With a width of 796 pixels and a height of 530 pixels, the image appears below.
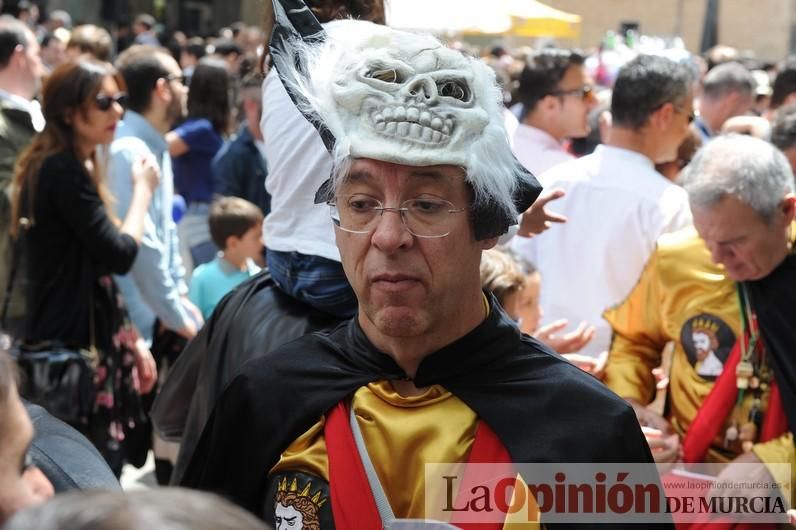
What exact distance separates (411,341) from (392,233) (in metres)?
0.23

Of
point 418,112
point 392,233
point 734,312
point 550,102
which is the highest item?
point 418,112

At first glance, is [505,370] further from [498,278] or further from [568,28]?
[568,28]

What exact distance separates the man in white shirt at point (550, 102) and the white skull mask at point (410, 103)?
3.79m

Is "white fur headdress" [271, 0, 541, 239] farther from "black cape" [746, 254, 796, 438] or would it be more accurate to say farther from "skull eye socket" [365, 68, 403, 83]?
"black cape" [746, 254, 796, 438]

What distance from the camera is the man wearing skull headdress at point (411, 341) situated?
2.38 meters

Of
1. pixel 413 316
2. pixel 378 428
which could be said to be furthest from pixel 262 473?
pixel 413 316

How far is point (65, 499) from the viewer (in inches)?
52.5

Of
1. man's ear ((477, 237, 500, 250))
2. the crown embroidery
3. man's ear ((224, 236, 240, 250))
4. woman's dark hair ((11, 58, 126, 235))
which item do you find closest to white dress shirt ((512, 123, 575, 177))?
man's ear ((224, 236, 240, 250))

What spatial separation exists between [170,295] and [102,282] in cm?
47

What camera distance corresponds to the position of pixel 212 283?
238 inches

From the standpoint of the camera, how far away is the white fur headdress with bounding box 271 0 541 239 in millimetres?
2361

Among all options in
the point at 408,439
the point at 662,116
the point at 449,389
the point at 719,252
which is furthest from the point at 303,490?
the point at 662,116

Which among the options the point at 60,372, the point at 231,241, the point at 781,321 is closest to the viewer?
the point at 781,321

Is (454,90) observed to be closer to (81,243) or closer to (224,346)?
(224,346)
